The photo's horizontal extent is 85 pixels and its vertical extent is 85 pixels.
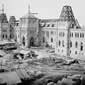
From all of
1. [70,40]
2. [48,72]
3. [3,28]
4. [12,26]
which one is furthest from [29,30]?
[48,72]

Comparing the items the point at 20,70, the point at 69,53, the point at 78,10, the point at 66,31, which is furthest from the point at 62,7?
the point at 20,70

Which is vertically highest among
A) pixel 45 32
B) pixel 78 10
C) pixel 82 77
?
pixel 78 10

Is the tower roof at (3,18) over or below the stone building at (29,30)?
over

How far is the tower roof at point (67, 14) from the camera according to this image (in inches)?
778

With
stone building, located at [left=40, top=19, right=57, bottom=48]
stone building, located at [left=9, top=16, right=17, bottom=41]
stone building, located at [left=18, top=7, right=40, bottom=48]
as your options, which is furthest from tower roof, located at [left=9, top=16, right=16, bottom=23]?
stone building, located at [left=40, top=19, right=57, bottom=48]

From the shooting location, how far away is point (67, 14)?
20469 millimetres

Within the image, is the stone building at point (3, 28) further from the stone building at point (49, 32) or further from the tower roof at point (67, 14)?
the tower roof at point (67, 14)

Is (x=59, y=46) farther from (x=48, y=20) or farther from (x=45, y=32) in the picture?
(x=48, y=20)

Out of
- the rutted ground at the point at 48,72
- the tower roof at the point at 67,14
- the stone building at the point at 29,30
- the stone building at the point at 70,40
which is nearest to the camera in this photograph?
the rutted ground at the point at 48,72

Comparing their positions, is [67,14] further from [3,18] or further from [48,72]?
[48,72]

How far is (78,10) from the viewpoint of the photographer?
707 inches

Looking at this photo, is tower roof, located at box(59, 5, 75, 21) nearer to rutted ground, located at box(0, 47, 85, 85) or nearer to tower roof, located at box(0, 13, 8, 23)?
tower roof, located at box(0, 13, 8, 23)

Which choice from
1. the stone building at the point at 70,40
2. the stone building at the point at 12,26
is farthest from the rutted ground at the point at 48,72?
the stone building at the point at 12,26

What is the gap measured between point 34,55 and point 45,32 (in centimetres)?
666
